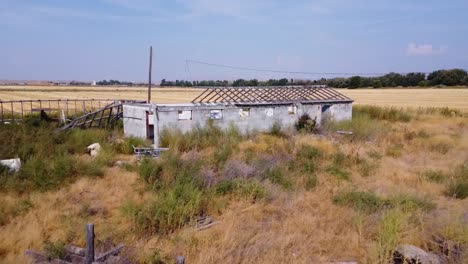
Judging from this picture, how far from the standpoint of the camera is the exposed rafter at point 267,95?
64.8 feet

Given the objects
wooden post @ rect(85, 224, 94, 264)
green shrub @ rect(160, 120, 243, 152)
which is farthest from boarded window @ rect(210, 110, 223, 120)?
wooden post @ rect(85, 224, 94, 264)

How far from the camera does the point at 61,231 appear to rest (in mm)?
7004

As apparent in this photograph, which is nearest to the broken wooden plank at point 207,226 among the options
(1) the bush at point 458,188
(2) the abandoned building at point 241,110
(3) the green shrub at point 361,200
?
(3) the green shrub at point 361,200

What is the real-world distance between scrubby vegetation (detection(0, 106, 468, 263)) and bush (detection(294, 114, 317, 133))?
5.29m

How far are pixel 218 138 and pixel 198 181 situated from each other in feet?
23.8

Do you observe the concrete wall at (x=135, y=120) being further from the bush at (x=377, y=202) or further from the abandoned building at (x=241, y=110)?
the bush at (x=377, y=202)

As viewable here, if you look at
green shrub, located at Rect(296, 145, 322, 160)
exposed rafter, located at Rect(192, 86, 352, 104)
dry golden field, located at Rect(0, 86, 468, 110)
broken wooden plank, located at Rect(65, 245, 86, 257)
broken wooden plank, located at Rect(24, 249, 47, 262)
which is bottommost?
broken wooden plank, located at Rect(24, 249, 47, 262)

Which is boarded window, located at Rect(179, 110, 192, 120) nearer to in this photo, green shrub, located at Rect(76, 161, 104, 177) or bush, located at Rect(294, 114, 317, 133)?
green shrub, located at Rect(76, 161, 104, 177)

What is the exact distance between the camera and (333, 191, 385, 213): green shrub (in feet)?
27.9

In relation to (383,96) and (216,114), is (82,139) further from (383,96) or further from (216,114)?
(383,96)

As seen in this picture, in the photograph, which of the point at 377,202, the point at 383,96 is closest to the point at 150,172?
the point at 377,202

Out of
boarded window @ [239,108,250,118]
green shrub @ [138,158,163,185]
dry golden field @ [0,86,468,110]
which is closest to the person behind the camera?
green shrub @ [138,158,163,185]

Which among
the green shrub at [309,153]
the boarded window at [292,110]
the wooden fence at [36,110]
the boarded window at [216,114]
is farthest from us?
the wooden fence at [36,110]

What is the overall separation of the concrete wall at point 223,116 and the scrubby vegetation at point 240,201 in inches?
67.3
